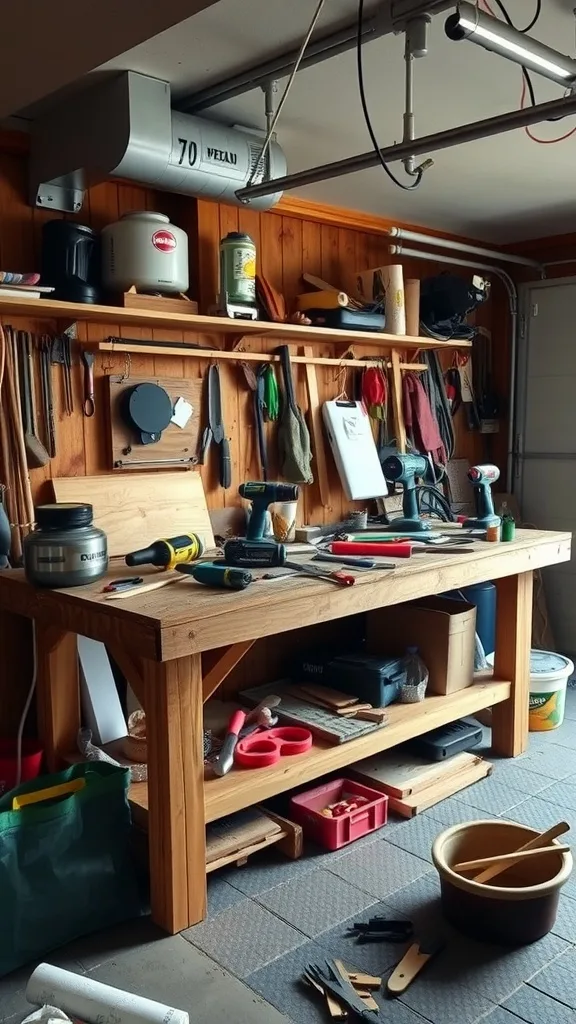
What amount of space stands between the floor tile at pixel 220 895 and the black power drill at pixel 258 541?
954mm

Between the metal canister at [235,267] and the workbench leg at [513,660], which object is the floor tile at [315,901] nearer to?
the workbench leg at [513,660]

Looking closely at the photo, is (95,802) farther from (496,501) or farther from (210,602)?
(496,501)

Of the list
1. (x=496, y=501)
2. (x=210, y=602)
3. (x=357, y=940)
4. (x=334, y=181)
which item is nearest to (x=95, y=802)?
(x=210, y=602)

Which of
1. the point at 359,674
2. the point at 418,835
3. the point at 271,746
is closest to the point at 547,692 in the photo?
the point at 359,674

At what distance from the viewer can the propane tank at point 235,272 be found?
303 cm

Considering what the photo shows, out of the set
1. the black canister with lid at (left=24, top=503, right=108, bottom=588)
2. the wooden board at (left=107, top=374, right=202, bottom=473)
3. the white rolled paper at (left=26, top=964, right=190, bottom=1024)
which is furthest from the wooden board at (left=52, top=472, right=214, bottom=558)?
the white rolled paper at (left=26, top=964, right=190, bottom=1024)

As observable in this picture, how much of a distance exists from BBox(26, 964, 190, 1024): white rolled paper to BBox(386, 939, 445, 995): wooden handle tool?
0.51 metres

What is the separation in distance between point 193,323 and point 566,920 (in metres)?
2.25

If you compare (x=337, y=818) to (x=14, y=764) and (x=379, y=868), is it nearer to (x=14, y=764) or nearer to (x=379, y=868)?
(x=379, y=868)

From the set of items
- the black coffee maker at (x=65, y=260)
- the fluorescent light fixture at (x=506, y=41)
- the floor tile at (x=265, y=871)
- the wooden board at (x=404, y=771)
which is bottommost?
the floor tile at (x=265, y=871)

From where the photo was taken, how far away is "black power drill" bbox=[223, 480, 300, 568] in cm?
259

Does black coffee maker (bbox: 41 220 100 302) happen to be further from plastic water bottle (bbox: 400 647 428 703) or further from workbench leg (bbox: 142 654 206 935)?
plastic water bottle (bbox: 400 647 428 703)

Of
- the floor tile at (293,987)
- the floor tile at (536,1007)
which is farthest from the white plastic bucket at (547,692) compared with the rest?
the floor tile at (293,987)

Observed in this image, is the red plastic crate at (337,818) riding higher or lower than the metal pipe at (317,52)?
lower
